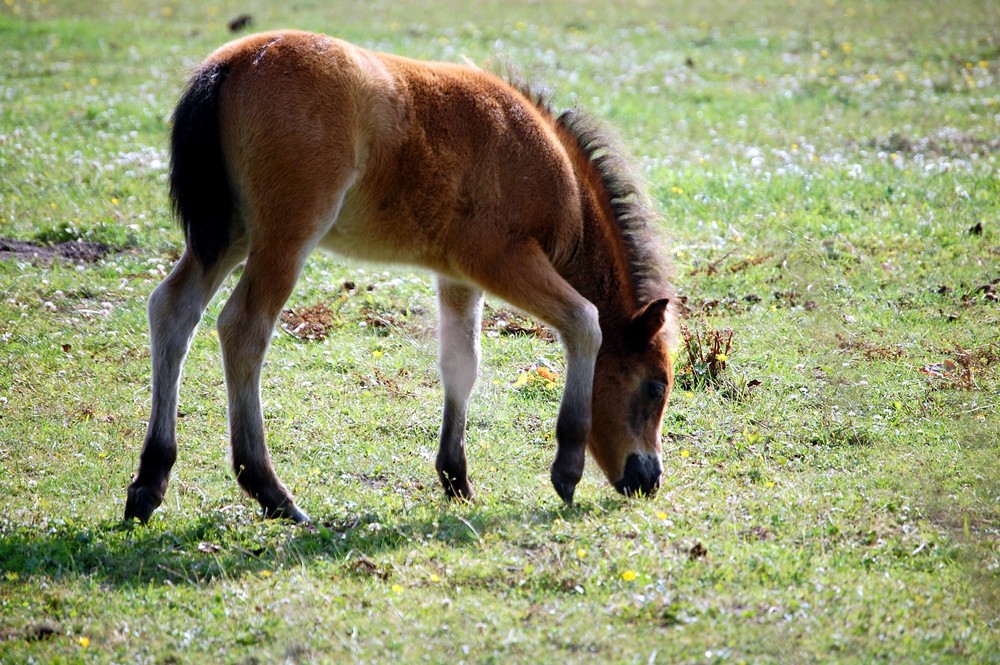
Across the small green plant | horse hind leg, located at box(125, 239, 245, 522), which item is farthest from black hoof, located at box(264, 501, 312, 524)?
the small green plant

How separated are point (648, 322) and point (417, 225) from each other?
1356 mm

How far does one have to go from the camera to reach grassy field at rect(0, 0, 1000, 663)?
13.5 feet

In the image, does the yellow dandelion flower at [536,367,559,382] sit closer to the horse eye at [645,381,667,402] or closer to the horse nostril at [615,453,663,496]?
the horse eye at [645,381,667,402]

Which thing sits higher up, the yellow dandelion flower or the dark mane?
the dark mane

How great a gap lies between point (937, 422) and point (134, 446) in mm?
4795

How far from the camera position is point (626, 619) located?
4113mm

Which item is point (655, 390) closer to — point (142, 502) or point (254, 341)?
point (254, 341)

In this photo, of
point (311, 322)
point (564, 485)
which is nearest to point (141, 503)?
point (564, 485)

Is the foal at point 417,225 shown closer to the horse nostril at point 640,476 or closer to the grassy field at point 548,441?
the horse nostril at point 640,476

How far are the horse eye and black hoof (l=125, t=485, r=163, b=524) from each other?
262 cm

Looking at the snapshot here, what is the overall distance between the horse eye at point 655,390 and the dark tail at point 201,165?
2.41 metres

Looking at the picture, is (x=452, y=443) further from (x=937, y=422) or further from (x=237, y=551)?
(x=937, y=422)

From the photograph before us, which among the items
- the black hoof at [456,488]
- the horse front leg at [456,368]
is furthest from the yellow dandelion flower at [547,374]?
the black hoof at [456,488]

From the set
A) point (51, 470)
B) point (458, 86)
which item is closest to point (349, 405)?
point (51, 470)
